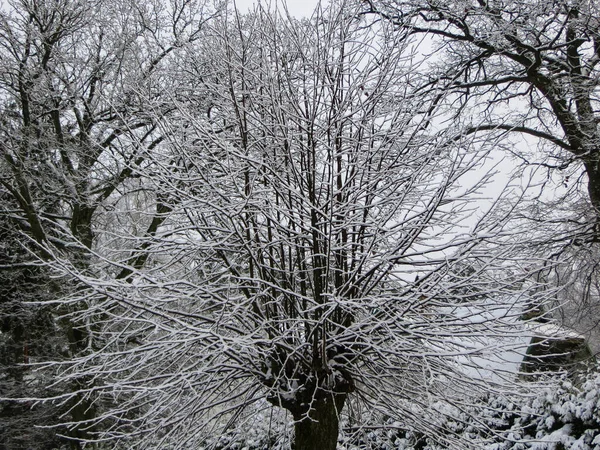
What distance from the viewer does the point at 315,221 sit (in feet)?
13.4

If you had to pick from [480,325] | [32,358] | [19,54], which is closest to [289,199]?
[480,325]

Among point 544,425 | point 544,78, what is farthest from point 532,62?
point 544,425

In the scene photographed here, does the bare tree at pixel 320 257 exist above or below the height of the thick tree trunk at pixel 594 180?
below

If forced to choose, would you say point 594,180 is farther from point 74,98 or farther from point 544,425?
point 74,98

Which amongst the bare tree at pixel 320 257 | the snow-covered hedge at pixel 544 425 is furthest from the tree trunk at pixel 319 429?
the snow-covered hedge at pixel 544 425

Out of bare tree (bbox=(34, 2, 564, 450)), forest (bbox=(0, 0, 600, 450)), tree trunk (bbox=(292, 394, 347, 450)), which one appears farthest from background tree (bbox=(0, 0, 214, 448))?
tree trunk (bbox=(292, 394, 347, 450))

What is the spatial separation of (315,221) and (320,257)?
0.46 meters

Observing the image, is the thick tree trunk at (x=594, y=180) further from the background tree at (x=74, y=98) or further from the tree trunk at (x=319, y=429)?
the background tree at (x=74, y=98)

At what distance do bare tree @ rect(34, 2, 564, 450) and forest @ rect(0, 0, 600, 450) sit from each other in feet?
0.12

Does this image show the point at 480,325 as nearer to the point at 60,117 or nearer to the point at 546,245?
the point at 546,245

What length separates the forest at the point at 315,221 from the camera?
402 cm

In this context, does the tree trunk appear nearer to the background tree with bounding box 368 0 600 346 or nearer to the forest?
the forest

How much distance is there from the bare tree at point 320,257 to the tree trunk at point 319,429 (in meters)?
0.02

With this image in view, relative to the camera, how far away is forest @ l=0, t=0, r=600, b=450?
4.02m
